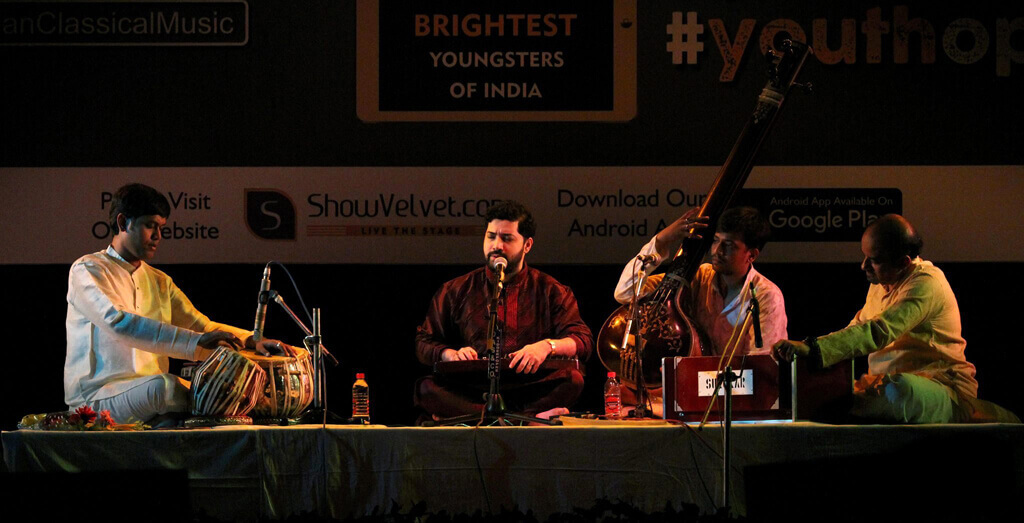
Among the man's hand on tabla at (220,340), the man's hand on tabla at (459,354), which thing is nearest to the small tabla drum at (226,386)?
the man's hand on tabla at (220,340)

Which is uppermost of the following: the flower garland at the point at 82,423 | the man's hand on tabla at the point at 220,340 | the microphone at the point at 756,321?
the microphone at the point at 756,321

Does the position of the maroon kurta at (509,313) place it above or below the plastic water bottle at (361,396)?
above

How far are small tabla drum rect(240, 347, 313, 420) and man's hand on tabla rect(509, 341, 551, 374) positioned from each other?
91 centimetres

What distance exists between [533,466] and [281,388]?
117cm

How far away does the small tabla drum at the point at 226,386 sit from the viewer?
4344mm

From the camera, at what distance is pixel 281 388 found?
4.47 metres

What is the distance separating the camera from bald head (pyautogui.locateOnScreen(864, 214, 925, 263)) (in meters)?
4.58

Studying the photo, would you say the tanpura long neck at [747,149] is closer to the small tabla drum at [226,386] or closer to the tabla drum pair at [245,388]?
the tabla drum pair at [245,388]

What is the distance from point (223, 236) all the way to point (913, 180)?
3.84 m

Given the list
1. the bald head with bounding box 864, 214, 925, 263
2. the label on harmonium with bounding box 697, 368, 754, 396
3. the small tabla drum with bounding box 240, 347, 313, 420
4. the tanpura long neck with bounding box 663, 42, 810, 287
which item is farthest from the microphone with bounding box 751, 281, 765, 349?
the small tabla drum with bounding box 240, 347, 313, 420

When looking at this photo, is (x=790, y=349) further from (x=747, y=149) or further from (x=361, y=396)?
(x=361, y=396)

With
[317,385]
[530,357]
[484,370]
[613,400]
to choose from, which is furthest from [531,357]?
[317,385]

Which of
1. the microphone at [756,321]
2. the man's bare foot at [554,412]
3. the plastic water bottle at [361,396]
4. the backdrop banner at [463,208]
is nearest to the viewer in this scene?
the microphone at [756,321]

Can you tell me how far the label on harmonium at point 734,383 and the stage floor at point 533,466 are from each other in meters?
0.18
